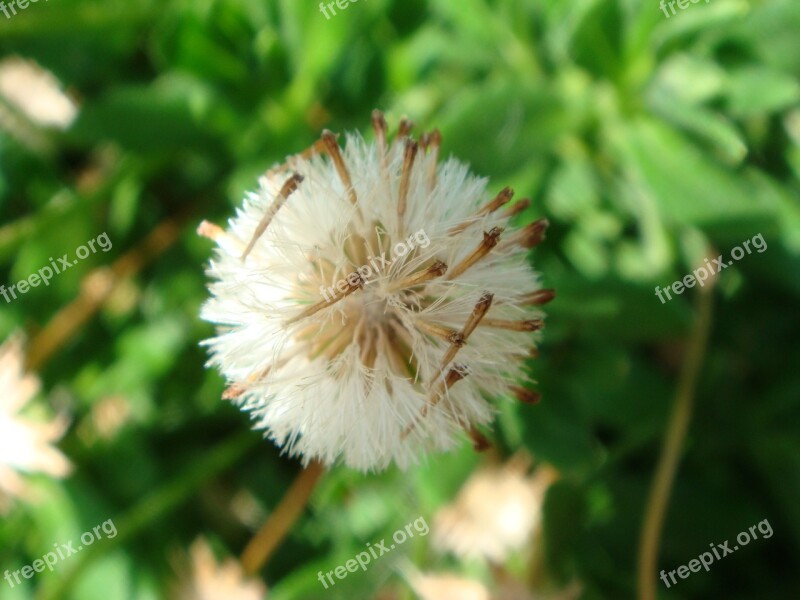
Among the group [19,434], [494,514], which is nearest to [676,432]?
[494,514]

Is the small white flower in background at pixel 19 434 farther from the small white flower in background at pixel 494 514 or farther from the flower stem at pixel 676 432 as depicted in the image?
the flower stem at pixel 676 432

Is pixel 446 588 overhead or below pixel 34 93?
below

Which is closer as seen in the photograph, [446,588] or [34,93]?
[446,588]

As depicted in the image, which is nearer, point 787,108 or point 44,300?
point 787,108

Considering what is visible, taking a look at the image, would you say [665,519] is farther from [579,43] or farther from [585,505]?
[579,43]

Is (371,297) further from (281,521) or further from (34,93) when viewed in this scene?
(34,93)

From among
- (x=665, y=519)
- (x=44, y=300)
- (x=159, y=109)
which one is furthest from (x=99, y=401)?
(x=665, y=519)

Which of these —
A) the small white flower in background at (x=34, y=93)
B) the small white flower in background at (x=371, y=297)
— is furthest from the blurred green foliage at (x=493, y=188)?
the small white flower in background at (x=371, y=297)
